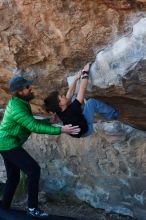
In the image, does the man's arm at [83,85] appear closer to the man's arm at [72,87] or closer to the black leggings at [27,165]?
the man's arm at [72,87]

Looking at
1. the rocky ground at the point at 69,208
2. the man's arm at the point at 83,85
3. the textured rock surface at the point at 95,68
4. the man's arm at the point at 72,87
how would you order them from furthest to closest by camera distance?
1. the rocky ground at the point at 69,208
2. the man's arm at the point at 72,87
3. the man's arm at the point at 83,85
4. the textured rock surface at the point at 95,68

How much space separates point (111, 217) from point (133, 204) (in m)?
0.36

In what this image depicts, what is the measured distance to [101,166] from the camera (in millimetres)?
6141

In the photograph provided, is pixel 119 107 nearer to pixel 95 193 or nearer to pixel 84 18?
pixel 84 18

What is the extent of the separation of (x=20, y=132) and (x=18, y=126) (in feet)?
0.25

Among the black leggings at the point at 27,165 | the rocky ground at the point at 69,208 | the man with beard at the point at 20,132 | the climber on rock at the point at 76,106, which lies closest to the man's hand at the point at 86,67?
the climber on rock at the point at 76,106

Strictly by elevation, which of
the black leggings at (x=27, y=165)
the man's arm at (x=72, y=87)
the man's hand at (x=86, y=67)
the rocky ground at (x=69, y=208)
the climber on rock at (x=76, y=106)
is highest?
the man's hand at (x=86, y=67)

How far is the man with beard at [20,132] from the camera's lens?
4.59 meters

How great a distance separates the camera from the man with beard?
181 inches

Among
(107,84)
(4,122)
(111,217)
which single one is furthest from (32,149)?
(107,84)

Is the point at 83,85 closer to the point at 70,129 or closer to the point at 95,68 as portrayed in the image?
the point at 95,68

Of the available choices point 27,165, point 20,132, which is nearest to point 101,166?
point 27,165

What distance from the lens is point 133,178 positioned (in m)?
5.88

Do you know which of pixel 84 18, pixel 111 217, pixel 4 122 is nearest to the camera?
pixel 84 18
